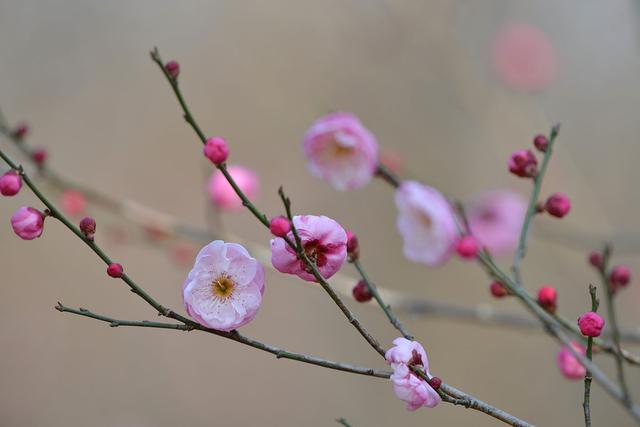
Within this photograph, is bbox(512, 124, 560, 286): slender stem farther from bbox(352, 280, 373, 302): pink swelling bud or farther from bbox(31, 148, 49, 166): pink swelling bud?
bbox(31, 148, 49, 166): pink swelling bud

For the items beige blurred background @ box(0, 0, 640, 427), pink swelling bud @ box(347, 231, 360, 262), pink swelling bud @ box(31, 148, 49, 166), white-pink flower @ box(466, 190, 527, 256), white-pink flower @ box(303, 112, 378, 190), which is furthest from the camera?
beige blurred background @ box(0, 0, 640, 427)

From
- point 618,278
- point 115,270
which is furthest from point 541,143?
point 115,270

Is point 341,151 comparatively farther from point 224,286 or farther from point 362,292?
point 224,286

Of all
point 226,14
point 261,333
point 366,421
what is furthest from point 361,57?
point 366,421

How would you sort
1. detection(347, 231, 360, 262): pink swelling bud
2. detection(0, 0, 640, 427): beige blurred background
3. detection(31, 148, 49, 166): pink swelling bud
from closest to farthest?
detection(347, 231, 360, 262): pink swelling bud < detection(31, 148, 49, 166): pink swelling bud < detection(0, 0, 640, 427): beige blurred background

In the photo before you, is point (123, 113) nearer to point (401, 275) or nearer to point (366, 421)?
point (401, 275)

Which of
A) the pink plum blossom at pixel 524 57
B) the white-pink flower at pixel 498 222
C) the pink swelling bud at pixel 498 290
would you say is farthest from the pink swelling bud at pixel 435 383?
the pink plum blossom at pixel 524 57

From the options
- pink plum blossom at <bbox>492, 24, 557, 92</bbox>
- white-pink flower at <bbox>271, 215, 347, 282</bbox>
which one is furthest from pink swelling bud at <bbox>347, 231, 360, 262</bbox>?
pink plum blossom at <bbox>492, 24, 557, 92</bbox>
